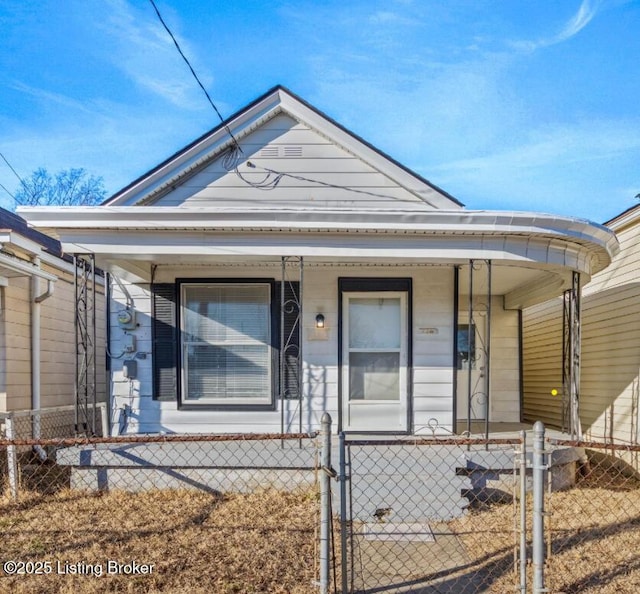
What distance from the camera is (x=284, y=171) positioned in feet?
23.1

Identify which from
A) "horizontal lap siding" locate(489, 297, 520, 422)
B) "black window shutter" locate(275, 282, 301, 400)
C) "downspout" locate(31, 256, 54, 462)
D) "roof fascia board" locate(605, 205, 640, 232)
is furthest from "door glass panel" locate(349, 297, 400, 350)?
"downspout" locate(31, 256, 54, 462)

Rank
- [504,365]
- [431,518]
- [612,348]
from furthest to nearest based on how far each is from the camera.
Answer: [504,365] < [612,348] < [431,518]

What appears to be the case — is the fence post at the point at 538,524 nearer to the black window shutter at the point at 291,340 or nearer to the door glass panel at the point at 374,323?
the door glass panel at the point at 374,323

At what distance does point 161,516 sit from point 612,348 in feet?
21.7

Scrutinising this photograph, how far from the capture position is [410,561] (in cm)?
387

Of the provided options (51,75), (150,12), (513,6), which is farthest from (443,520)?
(51,75)

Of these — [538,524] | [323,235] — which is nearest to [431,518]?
[538,524]

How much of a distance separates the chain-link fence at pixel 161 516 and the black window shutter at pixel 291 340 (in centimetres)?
104

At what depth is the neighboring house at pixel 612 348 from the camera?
709cm

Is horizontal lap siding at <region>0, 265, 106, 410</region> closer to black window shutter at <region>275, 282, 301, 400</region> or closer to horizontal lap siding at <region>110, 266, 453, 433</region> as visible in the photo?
horizontal lap siding at <region>110, 266, 453, 433</region>

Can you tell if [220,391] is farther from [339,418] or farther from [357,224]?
[357,224]

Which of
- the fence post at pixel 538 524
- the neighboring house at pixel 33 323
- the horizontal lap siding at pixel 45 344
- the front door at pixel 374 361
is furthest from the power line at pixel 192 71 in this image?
the fence post at pixel 538 524

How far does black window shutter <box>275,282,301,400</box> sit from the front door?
605 mm

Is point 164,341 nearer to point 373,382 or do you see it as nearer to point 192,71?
point 373,382
